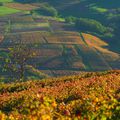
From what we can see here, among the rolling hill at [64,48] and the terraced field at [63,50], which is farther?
the rolling hill at [64,48]

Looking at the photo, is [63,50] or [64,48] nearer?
[63,50]

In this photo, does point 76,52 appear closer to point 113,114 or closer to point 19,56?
point 19,56

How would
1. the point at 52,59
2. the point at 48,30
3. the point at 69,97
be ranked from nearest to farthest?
1. the point at 69,97
2. the point at 52,59
3. the point at 48,30

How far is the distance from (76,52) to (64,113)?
150 metres

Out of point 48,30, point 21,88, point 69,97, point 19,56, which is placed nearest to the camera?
point 69,97

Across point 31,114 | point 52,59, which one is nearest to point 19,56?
point 52,59

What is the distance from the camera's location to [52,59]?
156625 millimetres

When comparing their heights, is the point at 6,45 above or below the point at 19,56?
below

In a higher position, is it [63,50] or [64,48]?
[63,50]

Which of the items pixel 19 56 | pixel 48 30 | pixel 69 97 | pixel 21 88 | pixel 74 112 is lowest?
pixel 48 30

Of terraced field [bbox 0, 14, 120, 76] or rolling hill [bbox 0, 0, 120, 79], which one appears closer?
terraced field [bbox 0, 14, 120, 76]

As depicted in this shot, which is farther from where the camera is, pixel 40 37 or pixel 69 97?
pixel 40 37

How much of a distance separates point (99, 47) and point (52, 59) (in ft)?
93.6

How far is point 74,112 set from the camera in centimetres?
1420
